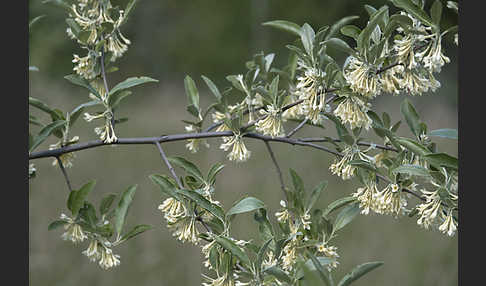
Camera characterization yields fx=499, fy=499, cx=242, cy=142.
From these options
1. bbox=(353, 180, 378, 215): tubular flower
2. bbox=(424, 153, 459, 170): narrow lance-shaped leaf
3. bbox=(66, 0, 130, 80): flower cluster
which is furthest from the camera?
bbox=(66, 0, 130, 80): flower cluster

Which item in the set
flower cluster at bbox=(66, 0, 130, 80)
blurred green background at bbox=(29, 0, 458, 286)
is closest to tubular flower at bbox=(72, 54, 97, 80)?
flower cluster at bbox=(66, 0, 130, 80)

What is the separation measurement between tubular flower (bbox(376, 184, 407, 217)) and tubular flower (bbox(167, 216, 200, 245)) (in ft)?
0.80

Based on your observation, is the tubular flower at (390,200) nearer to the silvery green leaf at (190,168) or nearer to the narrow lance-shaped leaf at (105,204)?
the silvery green leaf at (190,168)

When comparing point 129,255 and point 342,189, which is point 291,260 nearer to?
point 129,255

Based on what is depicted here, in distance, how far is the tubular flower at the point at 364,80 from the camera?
64 centimetres

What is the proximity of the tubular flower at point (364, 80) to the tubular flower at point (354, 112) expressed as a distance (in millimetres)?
27

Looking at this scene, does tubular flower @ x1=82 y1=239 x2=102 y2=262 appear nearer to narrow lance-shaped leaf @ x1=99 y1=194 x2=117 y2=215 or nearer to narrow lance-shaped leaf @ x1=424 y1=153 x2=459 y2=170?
narrow lance-shaped leaf @ x1=99 y1=194 x2=117 y2=215

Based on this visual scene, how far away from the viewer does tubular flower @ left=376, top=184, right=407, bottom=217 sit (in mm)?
655

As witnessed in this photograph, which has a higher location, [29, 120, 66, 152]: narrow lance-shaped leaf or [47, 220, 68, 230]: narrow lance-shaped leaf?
[29, 120, 66, 152]: narrow lance-shaped leaf

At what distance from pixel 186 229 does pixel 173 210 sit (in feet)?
0.12

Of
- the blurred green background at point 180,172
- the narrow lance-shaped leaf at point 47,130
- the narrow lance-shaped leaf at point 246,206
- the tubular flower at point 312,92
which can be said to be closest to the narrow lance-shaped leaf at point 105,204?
the narrow lance-shaped leaf at point 47,130

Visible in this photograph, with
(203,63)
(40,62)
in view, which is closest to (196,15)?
(203,63)

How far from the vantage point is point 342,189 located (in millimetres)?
2869

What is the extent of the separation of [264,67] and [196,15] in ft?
21.2
